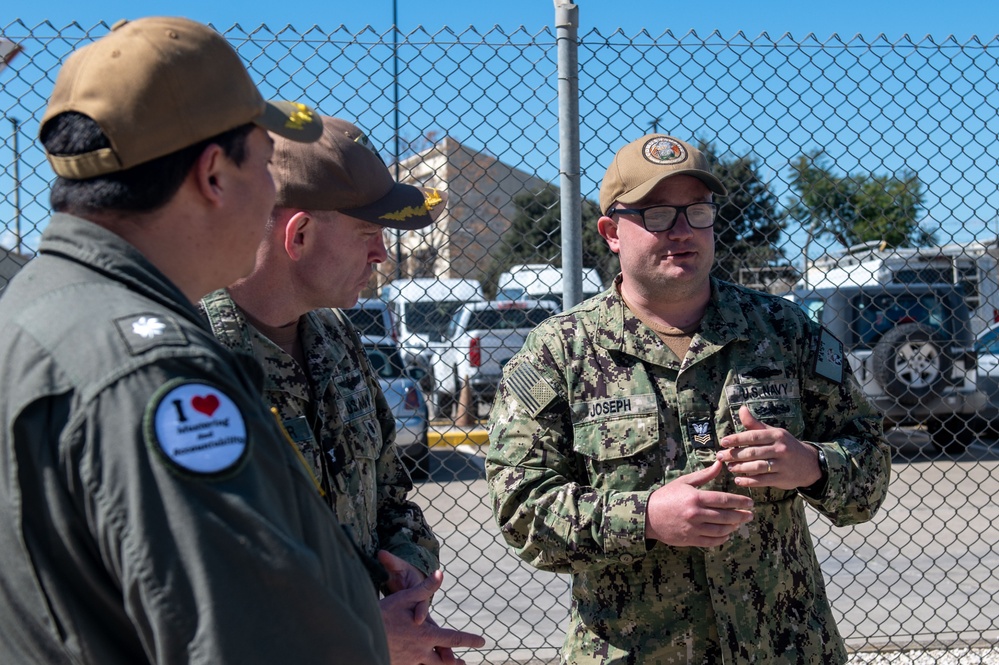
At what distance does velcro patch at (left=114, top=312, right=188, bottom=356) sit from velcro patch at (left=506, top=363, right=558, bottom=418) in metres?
1.47

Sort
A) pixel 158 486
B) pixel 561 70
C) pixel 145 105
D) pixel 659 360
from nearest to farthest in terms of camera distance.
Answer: pixel 158 486, pixel 145 105, pixel 659 360, pixel 561 70

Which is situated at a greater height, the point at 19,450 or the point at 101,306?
the point at 101,306

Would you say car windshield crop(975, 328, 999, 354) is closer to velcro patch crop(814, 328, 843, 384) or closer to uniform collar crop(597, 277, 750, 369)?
velcro patch crop(814, 328, 843, 384)

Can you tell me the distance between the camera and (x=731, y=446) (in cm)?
222

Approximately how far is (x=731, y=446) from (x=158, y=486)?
1541 mm

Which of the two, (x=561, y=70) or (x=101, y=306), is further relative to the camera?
(x=561, y=70)

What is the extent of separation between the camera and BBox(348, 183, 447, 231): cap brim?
6.77 ft

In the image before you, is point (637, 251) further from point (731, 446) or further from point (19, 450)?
point (19, 450)

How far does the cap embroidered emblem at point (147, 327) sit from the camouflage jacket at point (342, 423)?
35.2 inches

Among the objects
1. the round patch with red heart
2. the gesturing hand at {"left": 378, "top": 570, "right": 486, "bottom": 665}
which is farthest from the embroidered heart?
the gesturing hand at {"left": 378, "top": 570, "right": 486, "bottom": 665}

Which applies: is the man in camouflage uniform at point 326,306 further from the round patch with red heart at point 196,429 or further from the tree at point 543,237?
the tree at point 543,237

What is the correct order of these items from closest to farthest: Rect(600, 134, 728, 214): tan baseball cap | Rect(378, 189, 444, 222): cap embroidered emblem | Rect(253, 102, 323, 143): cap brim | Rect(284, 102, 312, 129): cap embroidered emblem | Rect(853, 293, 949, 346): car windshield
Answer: Rect(253, 102, 323, 143): cap brim < Rect(284, 102, 312, 129): cap embroidered emblem < Rect(378, 189, 444, 222): cap embroidered emblem < Rect(600, 134, 728, 214): tan baseball cap < Rect(853, 293, 949, 346): car windshield

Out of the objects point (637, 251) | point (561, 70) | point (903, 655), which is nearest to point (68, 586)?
point (637, 251)

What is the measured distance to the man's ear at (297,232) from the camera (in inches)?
79.3
